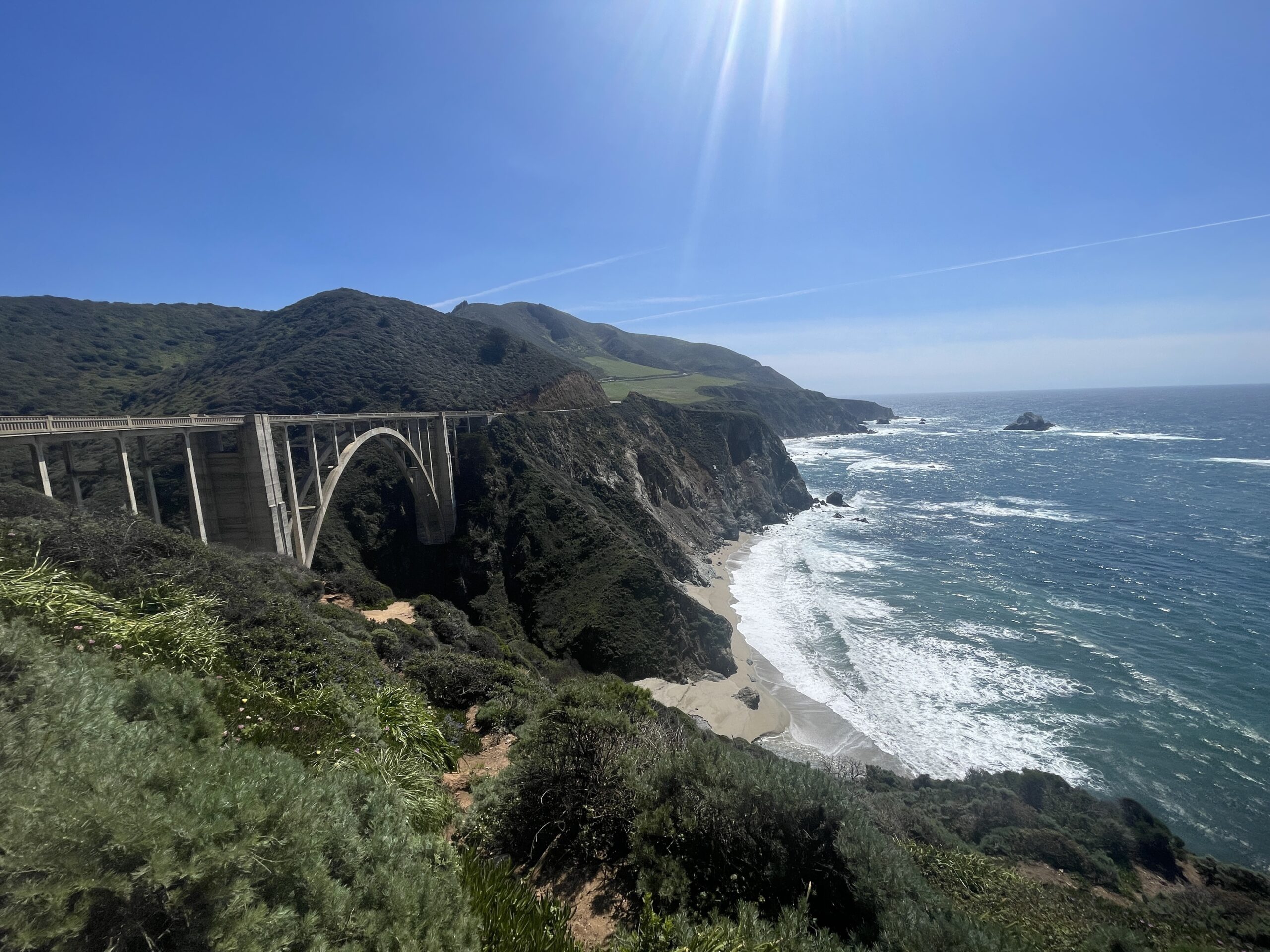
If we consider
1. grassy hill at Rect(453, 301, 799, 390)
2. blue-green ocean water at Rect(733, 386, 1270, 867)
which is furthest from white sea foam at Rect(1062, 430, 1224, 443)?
grassy hill at Rect(453, 301, 799, 390)

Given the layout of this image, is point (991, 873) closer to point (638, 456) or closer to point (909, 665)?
point (909, 665)

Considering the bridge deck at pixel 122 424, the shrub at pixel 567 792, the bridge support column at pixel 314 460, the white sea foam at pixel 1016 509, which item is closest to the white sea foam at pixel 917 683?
the shrub at pixel 567 792

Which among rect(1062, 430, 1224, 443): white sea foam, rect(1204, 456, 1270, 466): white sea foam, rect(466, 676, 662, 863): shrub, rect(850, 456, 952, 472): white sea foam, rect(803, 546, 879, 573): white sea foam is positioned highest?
rect(466, 676, 662, 863): shrub

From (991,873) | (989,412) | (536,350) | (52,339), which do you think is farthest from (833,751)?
(989,412)

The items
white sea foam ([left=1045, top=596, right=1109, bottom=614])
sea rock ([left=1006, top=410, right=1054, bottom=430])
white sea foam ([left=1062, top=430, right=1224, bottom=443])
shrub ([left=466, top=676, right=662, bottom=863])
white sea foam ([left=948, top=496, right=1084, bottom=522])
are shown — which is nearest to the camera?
shrub ([left=466, top=676, right=662, bottom=863])

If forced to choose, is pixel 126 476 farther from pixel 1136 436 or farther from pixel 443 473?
pixel 1136 436

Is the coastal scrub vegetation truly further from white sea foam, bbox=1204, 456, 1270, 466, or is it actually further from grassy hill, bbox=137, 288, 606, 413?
white sea foam, bbox=1204, 456, 1270, 466

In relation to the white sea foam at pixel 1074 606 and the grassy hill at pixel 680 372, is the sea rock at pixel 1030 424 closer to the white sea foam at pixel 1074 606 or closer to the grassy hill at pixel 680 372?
the grassy hill at pixel 680 372
